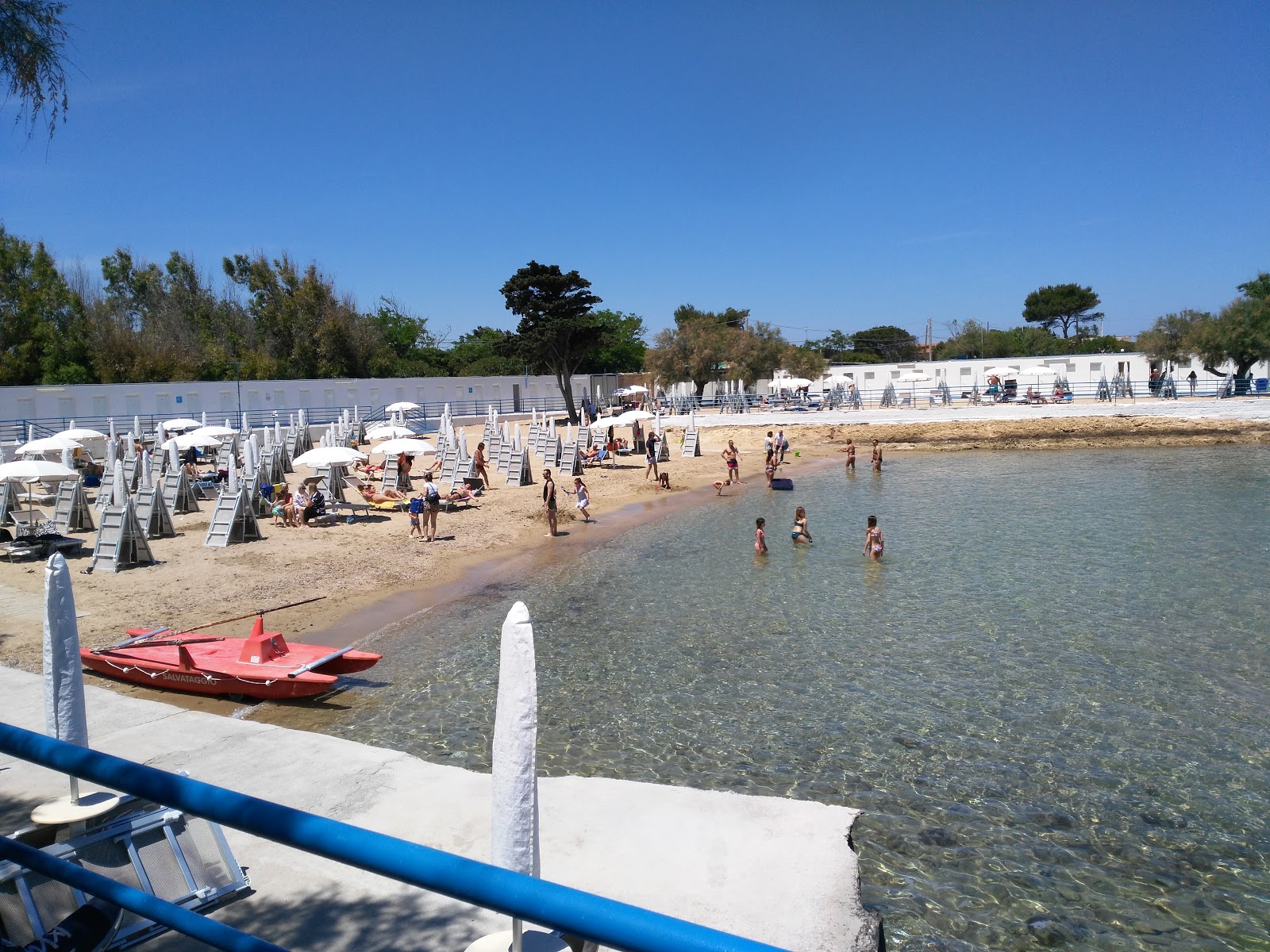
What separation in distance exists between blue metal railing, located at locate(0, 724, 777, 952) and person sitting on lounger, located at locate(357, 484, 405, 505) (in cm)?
2195

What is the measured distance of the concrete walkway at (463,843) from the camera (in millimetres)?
4547

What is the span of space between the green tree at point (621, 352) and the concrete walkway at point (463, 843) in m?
50.5

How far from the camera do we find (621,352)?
76750 mm

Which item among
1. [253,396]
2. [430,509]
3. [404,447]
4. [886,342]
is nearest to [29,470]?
[404,447]

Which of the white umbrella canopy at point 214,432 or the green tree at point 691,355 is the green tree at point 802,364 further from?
the white umbrella canopy at point 214,432

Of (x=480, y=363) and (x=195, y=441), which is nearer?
(x=195, y=441)

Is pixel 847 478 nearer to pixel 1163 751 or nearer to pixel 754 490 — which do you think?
pixel 754 490

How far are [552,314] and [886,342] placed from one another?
2492 inches

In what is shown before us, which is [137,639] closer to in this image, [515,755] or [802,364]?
[515,755]

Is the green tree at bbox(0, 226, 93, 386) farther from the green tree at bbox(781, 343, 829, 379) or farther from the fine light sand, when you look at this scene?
the green tree at bbox(781, 343, 829, 379)

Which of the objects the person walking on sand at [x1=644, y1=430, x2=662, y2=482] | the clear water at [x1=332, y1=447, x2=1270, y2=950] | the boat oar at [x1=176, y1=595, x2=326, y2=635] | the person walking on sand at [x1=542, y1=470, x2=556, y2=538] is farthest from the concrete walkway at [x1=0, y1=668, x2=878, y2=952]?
the person walking on sand at [x1=644, y1=430, x2=662, y2=482]

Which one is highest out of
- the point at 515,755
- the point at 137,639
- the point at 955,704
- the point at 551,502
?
the point at 515,755

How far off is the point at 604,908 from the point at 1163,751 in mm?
9036

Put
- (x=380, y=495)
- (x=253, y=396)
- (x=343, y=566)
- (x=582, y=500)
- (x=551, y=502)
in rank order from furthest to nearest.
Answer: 1. (x=253, y=396)
2. (x=380, y=495)
3. (x=582, y=500)
4. (x=551, y=502)
5. (x=343, y=566)
